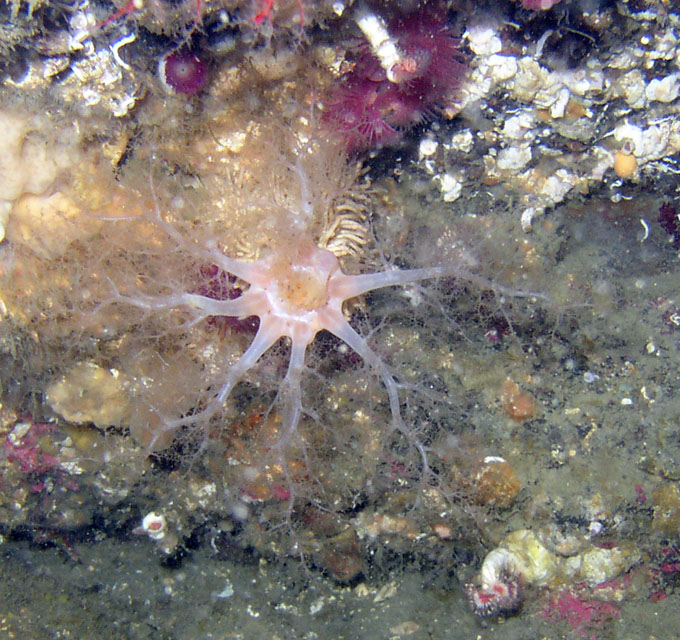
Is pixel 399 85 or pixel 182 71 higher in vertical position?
pixel 399 85

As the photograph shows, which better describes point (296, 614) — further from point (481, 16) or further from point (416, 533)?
point (481, 16)

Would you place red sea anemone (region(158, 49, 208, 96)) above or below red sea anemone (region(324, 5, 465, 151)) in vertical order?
below

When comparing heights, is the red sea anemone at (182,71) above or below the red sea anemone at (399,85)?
below

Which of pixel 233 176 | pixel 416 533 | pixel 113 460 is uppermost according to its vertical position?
pixel 233 176

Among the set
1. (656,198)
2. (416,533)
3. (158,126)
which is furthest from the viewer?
(416,533)

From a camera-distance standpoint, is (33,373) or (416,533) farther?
(416,533)

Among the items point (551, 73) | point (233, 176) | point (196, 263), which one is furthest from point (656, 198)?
point (196, 263)

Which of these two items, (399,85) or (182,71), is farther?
(399,85)

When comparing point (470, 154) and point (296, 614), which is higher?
point (470, 154)
